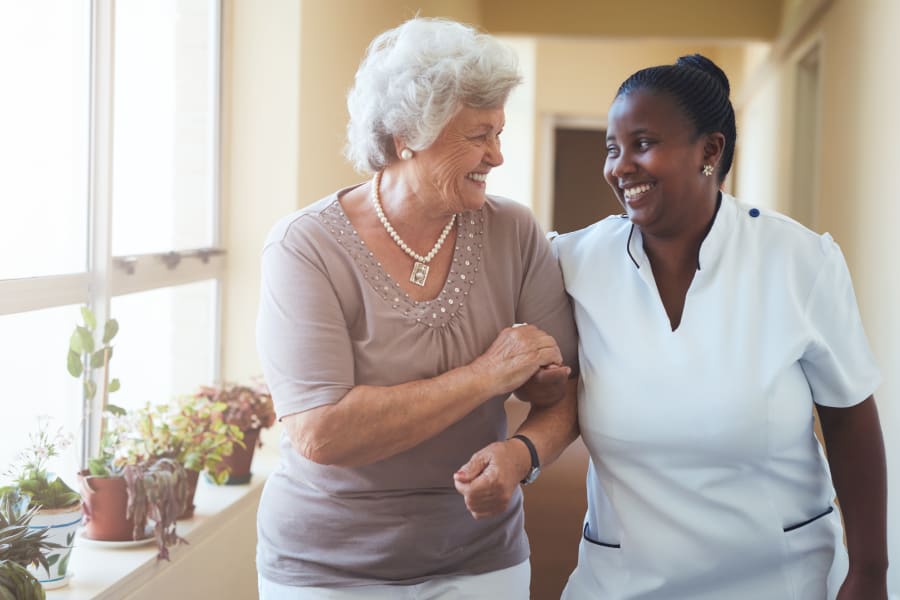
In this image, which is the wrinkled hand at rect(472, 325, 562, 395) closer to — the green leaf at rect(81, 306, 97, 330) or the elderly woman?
the elderly woman

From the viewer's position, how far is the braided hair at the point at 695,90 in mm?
1578

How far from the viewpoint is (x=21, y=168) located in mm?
2205

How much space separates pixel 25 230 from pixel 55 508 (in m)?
0.61

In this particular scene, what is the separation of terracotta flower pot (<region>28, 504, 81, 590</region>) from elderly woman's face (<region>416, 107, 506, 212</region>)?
1084mm

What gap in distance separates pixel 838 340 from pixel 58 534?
1.55 metres

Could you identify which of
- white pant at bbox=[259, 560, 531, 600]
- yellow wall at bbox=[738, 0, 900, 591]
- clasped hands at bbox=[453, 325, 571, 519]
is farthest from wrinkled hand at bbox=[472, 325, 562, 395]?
yellow wall at bbox=[738, 0, 900, 591]

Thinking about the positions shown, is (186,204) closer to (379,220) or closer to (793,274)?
(379,220)

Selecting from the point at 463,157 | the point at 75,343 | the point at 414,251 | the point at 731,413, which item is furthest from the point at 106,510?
the point at 731,413

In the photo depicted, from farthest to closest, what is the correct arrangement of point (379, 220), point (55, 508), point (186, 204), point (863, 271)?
point (863, 271) < point (186, 204) < point (55, 508) < point (379, 220)

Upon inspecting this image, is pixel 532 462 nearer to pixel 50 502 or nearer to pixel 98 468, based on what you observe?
pixel 50 502

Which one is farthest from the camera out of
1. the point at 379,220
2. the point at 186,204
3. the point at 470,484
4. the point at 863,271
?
the point at 863,271

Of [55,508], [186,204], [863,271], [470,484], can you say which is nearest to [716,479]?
[470,484]

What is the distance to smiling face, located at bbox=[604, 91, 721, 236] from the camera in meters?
1.57

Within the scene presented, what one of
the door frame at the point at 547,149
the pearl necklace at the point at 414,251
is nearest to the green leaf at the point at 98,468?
the pearl necklace at the point at 414,251
